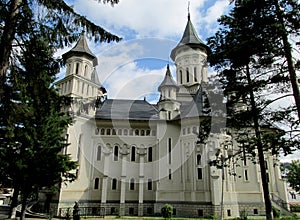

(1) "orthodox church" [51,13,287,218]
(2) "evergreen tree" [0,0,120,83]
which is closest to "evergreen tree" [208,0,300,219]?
(2) "evergreen tree" [0,0,120,83]

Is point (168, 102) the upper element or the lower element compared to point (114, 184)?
upper

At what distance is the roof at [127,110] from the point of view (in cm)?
2571

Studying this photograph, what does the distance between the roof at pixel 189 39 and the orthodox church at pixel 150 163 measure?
8074 millimetres

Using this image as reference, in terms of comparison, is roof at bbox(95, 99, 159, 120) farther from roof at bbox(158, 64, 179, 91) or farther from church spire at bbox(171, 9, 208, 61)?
church spire at bbox(171, 9, 208, 61)

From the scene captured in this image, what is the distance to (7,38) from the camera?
638 cm

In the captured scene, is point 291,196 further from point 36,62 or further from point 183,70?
point 36,62

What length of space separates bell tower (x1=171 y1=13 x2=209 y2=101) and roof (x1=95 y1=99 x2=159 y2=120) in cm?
546

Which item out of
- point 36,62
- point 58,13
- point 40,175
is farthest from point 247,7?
point 40,175

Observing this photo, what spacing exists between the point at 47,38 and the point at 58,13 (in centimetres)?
79

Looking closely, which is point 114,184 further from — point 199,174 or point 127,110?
point 199,174

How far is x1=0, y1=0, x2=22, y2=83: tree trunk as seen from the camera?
6.40 meters

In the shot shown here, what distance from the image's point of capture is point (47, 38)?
695 cm

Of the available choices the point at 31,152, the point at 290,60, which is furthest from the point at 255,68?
the point at 31,152

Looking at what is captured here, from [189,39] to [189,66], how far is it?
4.24 m
